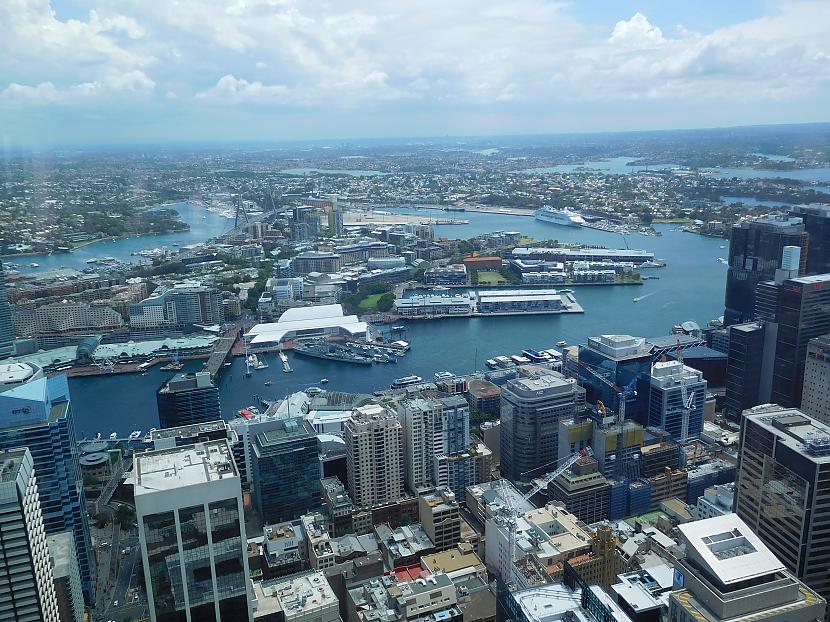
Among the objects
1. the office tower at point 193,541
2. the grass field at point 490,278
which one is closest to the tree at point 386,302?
the grass field at point 490,278

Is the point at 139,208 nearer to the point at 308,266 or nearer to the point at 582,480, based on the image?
the point at 308,266

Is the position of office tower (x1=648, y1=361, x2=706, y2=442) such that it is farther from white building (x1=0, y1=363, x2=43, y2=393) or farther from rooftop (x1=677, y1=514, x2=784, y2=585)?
white building (x1=0, y1=363, x2=43, y2=393)

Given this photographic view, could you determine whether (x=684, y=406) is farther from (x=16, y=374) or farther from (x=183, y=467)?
(x=16, y=374)

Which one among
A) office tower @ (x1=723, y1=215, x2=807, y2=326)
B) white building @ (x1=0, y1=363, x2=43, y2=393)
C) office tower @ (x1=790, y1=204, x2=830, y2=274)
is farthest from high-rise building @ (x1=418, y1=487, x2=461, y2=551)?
office tower @ (x1=790, y1=204, x2=830, y2=274)

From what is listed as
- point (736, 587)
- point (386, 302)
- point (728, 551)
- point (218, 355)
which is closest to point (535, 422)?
point (728, 551)

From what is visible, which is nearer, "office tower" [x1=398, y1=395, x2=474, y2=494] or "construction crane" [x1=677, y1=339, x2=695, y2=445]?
"office tower" [x1=398, y1=395, x2=474, y2=494]
